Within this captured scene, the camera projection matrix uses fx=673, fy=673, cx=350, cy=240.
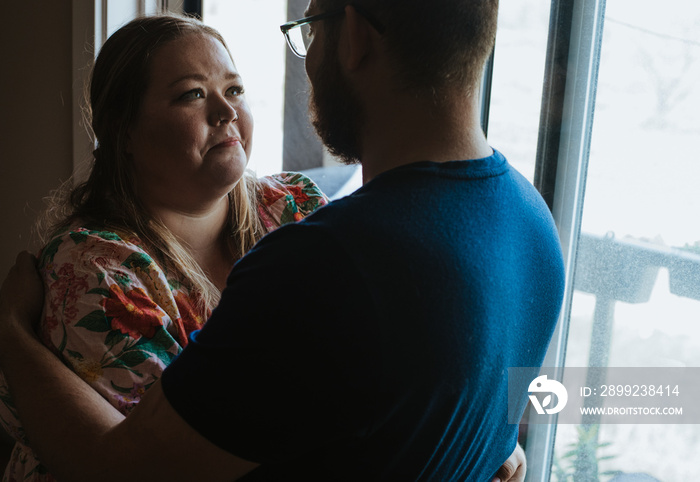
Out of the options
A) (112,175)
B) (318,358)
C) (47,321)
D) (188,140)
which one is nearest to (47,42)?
(112,175)

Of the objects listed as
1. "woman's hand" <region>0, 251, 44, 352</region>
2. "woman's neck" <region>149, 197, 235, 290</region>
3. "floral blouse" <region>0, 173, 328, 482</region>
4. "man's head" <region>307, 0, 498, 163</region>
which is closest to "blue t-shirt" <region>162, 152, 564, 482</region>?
"man's head" <region>307, 0, 498, 163</region>

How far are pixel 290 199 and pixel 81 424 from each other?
0.69 metres

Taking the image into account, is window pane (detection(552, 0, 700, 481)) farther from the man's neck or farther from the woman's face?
the woman's face

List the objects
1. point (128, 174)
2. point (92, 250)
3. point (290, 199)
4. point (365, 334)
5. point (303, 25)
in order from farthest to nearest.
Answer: point (290, 199) < point (128, 174) < point (92, 250) < point (303, 25) < point (365, 334)

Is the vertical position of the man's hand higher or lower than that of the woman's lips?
lower

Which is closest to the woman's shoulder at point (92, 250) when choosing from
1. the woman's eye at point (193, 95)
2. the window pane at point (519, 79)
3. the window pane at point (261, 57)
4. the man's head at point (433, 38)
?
the woman's eye at point (193, 95)

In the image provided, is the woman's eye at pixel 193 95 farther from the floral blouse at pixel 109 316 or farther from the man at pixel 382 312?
the man at pixel 382 312

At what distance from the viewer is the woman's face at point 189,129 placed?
1213 mm

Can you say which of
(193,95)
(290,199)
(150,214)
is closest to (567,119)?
(290,199)

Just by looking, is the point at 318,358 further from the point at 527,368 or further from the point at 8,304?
the point at 8,304

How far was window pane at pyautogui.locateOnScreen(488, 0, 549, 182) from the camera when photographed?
4.28ft

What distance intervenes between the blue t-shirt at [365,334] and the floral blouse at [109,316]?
13.0 inches

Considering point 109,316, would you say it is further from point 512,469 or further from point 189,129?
point 512,469

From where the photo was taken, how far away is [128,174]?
4.25 ft
